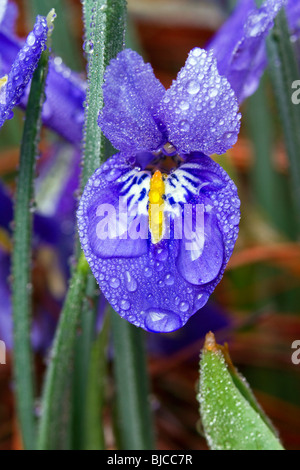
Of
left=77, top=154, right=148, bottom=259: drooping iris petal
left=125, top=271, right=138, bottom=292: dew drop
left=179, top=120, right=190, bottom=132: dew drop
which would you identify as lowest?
left=125, top=271, right=138, bottom=292: dew drop

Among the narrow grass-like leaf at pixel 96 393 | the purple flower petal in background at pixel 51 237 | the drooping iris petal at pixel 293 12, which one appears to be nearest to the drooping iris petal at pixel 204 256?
the narrow grass-like leaf at pixel 96 393

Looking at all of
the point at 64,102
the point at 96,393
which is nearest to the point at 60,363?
the point at 96,393

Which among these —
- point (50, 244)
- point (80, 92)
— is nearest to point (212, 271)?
point (80, 92)

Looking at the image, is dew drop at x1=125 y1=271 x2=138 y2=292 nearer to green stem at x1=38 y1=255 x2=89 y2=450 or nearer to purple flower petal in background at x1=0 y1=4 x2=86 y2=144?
green stem at x1=38 y1=255 x2=89 y2=450

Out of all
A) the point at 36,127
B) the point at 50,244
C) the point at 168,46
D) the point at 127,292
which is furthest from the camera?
the point at 168,46

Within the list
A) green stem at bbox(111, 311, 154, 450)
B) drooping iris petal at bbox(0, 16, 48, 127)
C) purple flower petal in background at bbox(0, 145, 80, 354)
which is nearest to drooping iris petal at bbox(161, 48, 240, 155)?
drooping iris petal at bbox(0, 16, 48, 127)
